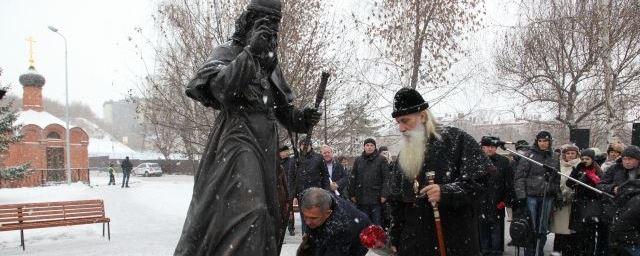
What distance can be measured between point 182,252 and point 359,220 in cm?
209

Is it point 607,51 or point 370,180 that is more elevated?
point 607,51

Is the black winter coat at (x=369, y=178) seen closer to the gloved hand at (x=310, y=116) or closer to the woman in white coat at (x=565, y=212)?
the woman in white coat at (x=565, y=212)

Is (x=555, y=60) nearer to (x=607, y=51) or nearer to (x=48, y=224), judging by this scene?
(x=607, y=51)

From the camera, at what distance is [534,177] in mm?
8375

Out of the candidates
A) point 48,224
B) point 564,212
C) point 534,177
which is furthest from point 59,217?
point 564,212

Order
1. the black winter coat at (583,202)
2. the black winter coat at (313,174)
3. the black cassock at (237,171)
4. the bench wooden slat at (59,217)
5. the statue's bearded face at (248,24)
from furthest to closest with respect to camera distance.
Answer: the bench wooden slat at (59,217) < the black winter coat at (313,174) < the black winter coat at (583,202) < the statue's bearded face at (248,24) < the black cassock at (237,171)

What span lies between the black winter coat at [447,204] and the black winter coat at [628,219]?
385 cm

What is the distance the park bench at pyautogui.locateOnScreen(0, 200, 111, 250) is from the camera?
10180 mm

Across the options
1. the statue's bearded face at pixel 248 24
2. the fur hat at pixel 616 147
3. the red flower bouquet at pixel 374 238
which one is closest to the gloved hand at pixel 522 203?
the fur hat at pixel 616 147

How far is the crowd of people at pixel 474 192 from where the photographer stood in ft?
11.4

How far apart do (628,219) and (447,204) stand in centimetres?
421

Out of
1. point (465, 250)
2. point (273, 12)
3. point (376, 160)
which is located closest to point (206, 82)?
point (273, 12)

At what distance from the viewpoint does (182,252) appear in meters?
2.98

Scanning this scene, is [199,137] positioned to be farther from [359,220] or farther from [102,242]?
[359,220]
